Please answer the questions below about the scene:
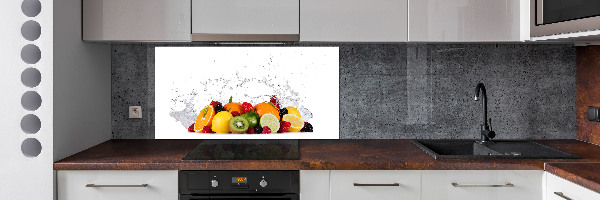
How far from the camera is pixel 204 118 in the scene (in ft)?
8.96

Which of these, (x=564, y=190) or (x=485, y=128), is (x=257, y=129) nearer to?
(x=485, y=128)

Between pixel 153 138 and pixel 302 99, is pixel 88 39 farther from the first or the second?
pixel 302 99

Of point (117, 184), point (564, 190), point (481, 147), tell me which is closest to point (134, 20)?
point (117, 184)

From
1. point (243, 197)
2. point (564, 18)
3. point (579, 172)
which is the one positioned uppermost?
point (564, 18)

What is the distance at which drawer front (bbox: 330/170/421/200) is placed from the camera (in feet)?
6.76

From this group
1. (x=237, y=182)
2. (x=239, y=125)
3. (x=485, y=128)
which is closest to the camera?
(x=237, y=182)

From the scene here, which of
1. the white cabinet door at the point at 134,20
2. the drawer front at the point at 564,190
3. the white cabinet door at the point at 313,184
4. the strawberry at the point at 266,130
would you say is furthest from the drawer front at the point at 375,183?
the white cabinet door at the point at 134,20

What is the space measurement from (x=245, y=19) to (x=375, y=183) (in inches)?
Answer: 34.7

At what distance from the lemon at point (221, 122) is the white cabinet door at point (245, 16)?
516mm

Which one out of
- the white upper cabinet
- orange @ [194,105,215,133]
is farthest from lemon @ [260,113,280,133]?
the white upper cabinet
